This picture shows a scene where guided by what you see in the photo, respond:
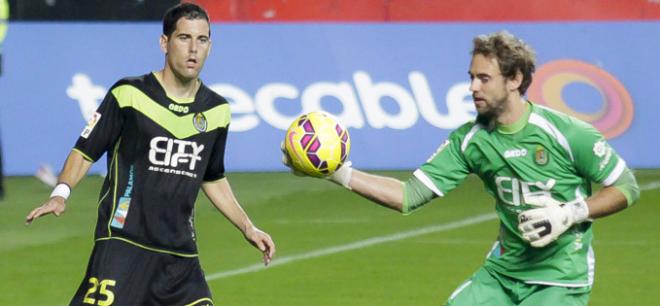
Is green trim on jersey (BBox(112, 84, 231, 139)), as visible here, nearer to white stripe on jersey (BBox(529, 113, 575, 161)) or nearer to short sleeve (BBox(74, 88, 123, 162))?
short sleeve (BBox(74, 88, 123, 162))

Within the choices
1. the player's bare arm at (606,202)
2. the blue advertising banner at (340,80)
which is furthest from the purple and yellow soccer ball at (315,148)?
the blue advertising banner at (340,80)

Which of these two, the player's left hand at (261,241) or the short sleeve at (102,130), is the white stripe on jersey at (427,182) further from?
the short sleeve at (102,130)

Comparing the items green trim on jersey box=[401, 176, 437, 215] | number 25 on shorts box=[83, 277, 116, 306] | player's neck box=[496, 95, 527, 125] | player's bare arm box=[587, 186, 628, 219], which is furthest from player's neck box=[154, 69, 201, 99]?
player's bare arm box=[587, 186, 628, 219]

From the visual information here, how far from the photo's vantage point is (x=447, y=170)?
25.9 ft

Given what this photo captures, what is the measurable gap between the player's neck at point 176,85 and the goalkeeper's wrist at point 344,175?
92 cm

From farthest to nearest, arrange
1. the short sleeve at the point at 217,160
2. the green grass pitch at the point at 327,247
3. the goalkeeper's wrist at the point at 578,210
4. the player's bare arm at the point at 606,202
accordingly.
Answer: the green grass pitch at the point at 327,247
the short sleeve at the point at 217,160
the player's bare arm at the point at 606,202
the goalkeeper's wrist at the point at 578,210

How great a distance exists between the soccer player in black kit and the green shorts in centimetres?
132

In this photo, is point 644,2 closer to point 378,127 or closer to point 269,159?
point 378,127

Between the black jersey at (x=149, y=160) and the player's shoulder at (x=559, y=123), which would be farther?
the black jersey at (x=149, y=160)

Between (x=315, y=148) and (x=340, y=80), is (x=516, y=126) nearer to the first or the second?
(x=315, y=148)

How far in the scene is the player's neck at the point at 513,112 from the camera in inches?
302

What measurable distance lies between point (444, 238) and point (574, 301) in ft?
21.1

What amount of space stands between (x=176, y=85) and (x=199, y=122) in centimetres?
23

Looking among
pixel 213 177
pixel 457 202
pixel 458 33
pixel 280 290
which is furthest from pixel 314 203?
pixel 213 177
